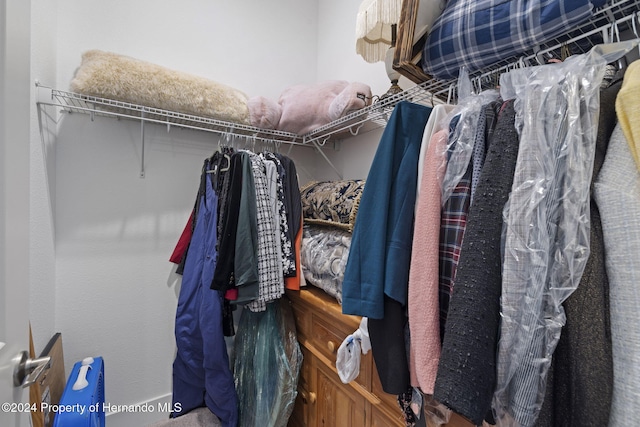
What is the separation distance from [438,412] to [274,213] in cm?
89

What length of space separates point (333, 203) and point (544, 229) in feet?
2.59

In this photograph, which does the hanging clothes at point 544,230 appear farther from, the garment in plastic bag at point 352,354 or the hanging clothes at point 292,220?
the hanging clothes at point 292,220

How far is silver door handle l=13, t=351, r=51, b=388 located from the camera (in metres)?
0.47

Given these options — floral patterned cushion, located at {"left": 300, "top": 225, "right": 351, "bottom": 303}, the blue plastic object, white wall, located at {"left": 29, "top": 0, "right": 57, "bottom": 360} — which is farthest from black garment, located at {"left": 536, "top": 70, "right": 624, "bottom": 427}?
white wall, located at {"left": 29, "top": 0, "right": 57, "bottom": 360}

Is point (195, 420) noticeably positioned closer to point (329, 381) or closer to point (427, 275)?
point (329, 381)

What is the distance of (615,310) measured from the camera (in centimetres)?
34

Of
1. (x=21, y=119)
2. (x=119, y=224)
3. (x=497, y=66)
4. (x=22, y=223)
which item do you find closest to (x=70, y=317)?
(x=119, y=224)

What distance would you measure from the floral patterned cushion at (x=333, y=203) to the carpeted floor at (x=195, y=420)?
3.33ft

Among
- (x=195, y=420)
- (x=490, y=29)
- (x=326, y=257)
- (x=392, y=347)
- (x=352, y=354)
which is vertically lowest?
(x=195, y=420)

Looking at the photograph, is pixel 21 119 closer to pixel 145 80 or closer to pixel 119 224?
pixel 145 80

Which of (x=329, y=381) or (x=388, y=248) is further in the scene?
(x=329, y=381)

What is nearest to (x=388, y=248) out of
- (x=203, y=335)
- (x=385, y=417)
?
(x=385, y=417)

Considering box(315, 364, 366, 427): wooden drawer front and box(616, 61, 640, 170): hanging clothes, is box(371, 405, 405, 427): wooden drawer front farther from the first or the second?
box(616, 61, 640, 170): hanging clothes

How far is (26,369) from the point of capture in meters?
0.49
